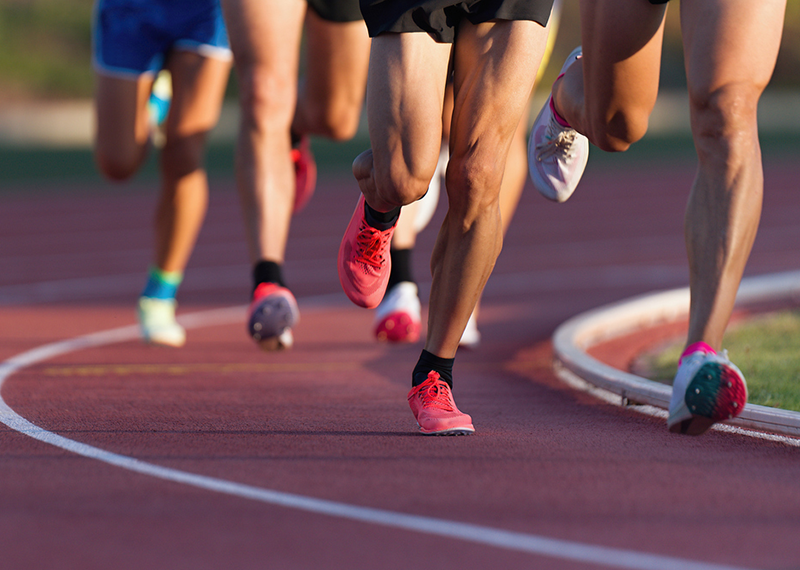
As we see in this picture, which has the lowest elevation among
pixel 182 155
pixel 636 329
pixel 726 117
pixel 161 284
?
pixel 161 284

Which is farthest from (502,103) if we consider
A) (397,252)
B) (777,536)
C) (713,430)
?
(397,252)

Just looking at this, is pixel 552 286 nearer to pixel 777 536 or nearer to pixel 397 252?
pixel 397 252

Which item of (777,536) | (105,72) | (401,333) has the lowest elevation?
(401,333)

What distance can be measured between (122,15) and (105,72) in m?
0.35

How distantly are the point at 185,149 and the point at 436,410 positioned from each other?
3.34 metres

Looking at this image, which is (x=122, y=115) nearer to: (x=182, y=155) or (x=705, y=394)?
(x=182, y=155)

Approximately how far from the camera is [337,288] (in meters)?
9.74

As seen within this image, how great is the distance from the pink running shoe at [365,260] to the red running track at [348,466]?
0.51m

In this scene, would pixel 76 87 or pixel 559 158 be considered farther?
pixel 76 87

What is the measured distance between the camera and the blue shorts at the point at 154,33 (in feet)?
21.9

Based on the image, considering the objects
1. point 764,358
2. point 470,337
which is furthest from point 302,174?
point 764,358

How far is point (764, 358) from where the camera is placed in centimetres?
561

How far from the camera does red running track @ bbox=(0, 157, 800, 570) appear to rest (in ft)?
9.22

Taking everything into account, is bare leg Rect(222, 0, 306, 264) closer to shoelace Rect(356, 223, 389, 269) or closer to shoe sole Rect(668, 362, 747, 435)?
shoelace Rect(356, 223, 389, 269)
